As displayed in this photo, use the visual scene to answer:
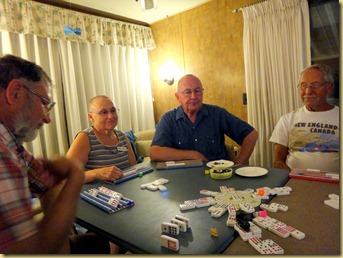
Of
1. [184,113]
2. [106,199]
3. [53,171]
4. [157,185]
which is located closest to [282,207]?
[157,185]

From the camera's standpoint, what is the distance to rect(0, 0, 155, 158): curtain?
9.07 feet

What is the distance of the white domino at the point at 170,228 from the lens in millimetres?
818

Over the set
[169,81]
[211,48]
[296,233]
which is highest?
[211,48]

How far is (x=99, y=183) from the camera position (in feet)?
4.65

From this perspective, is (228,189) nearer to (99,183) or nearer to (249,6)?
(99,183)

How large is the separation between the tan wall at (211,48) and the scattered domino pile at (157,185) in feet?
7.45

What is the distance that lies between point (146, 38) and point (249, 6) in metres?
1.69

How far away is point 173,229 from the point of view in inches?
32.3

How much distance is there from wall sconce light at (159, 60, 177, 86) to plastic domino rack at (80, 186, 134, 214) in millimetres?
2927

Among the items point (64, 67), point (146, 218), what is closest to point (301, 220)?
point (146, 218)

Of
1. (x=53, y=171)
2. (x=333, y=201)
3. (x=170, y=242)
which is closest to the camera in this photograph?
(x=170, y=242)

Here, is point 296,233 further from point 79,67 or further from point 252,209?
point 79,67

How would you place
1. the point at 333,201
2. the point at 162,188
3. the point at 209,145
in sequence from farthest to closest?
the point at 209,145 → the point at 162,188 → the point at 333,201

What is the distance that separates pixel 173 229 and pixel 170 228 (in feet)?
0.04
